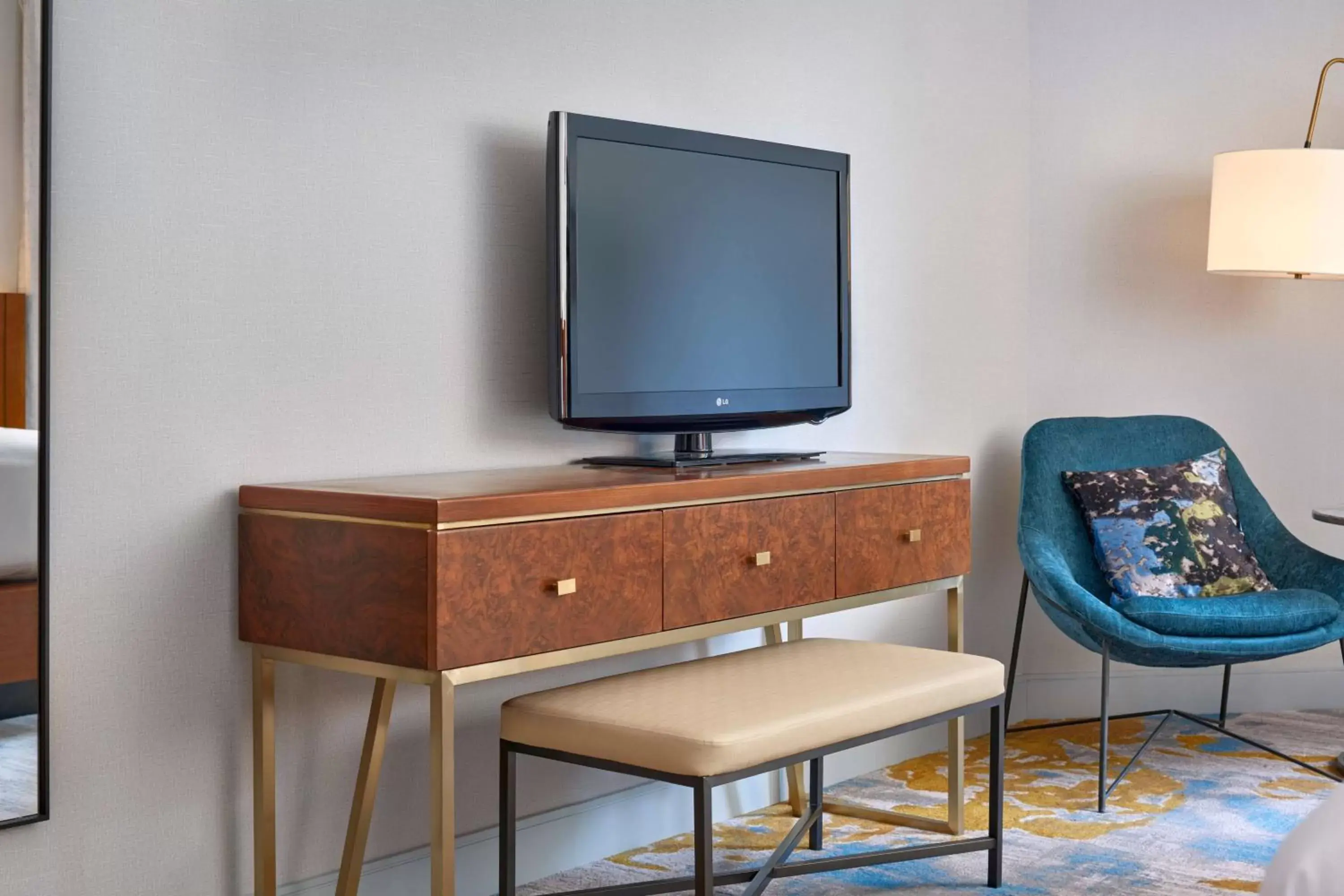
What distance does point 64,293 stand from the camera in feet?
6.64

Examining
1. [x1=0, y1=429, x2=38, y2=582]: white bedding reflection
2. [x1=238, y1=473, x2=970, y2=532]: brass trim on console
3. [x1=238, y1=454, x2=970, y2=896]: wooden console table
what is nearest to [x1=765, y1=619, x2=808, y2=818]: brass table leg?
[x1=238, y1=454, x2=970, y2=896]: wooden console table

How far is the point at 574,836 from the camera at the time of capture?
2820 mm

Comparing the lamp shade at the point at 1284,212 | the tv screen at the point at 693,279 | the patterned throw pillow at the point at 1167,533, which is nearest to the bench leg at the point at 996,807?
the tv screen at the point at 693,279

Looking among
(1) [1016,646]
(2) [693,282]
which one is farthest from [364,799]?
(1) [1016,646]

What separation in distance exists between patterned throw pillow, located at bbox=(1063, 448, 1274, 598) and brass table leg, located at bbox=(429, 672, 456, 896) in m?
2.06

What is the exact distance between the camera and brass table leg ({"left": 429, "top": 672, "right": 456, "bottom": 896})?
6.46 ft

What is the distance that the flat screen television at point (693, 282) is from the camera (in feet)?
8.24

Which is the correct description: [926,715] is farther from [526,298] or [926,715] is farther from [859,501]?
[526,298]

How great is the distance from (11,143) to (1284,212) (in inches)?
116

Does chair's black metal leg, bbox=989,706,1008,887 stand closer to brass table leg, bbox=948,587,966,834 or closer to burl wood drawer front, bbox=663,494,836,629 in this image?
brass table leg, bbox=948,587,966,834

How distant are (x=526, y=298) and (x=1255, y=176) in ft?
6.63

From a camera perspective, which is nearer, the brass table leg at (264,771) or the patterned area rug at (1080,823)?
the brass table leg at (264,771)

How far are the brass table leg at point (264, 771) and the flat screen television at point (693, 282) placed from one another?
2.20 feet

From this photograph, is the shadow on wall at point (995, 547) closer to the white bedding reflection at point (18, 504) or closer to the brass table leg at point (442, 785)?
the brass table leg at point (442, 785)
